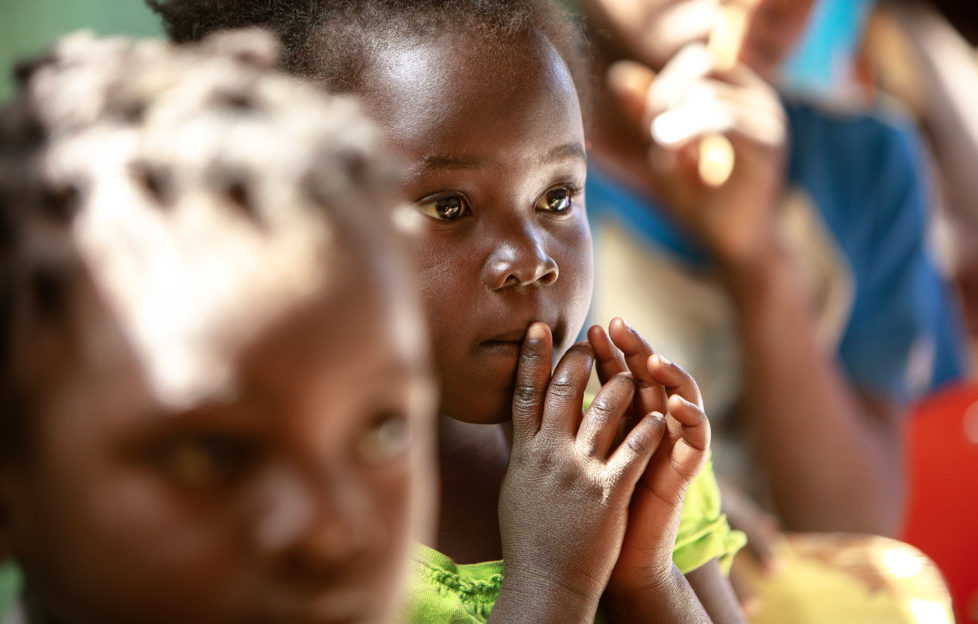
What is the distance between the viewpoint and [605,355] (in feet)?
2.66

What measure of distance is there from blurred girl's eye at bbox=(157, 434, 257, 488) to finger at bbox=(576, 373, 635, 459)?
0.38 metres

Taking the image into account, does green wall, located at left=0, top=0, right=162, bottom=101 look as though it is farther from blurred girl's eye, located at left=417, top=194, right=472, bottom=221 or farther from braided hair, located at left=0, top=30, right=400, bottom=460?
braided hair, located at left=0, top=30, right=400, bottom=460

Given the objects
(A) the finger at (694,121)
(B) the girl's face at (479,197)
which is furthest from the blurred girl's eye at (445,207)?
(A) the finger at (694,121)

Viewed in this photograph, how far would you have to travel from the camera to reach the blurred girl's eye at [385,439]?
436 mm

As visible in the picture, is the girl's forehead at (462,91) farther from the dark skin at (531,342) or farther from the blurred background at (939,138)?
the blurred background at (939,138)

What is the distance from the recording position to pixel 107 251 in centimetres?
40

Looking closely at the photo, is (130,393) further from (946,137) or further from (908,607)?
(946,137)

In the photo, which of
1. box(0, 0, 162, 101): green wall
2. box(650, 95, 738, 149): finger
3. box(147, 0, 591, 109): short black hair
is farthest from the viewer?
box(650, 95, 738, 149): finger

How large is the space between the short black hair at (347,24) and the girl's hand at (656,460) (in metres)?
0.26

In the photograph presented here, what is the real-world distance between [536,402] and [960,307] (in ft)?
6.14

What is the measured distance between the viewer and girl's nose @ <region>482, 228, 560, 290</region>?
2.51 ft

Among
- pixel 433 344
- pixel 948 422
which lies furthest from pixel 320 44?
pixel 948 422

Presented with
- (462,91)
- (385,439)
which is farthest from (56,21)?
(385,439)

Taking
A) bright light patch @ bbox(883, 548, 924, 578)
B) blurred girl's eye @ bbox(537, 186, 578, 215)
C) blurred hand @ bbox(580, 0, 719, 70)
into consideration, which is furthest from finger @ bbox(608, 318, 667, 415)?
blurred hand @ bbox(580, 0, 719, 70)
